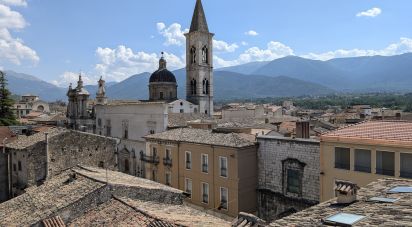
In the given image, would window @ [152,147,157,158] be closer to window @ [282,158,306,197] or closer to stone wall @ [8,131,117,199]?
stone wall @ [8,131,117,199]

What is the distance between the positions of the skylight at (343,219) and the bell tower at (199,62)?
2261 inches

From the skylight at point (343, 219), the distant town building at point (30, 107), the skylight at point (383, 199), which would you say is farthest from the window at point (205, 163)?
the distant town building at point (30, 107)

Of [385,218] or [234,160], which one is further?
[234,160]

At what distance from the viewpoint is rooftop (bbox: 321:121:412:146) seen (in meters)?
19.1

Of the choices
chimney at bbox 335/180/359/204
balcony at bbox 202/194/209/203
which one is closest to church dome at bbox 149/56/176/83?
balcony at bbox 202/194/209/203

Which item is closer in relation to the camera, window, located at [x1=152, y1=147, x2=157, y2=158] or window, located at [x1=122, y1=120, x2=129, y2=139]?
window, located at [x1=152, y1=147, x2=157, y2=158]

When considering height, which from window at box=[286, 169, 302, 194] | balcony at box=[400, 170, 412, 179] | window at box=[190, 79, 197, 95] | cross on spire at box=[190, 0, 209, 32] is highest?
cross on spire at box=[190, 0, 209, 32]

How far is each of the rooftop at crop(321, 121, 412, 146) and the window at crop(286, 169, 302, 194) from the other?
4.64 meters

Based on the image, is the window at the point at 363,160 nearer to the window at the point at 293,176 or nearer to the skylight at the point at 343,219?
the window at the point at 293,176

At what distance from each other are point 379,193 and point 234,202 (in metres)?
16.3

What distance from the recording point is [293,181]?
26.2 metres

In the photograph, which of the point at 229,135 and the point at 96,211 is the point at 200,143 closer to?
the point at 229,135

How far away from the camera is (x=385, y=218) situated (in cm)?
918

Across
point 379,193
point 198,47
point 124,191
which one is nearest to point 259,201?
point 124,191
